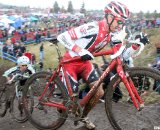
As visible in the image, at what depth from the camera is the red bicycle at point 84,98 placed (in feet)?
13.9

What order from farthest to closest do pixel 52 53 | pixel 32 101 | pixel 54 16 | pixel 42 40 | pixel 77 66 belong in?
pixel 54 16
pixel 42 40
pixel 52 53
pixel 32 101
pixel 77 66

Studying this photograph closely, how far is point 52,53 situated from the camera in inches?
1046

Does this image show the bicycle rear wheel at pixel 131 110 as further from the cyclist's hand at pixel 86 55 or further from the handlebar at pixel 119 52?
the cyclist's hand at pixel 86 55

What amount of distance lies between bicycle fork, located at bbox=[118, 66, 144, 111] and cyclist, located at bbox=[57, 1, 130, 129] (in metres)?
0.55

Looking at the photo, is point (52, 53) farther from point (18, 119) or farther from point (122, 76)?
point (122, 76)

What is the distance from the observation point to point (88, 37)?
4715mm

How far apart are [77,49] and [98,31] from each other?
17.5 inches

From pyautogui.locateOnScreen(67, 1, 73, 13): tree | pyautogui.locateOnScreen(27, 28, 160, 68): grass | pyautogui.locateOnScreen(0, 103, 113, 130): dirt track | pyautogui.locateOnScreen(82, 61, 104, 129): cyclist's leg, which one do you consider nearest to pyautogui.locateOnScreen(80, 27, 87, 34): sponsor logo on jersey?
pyautogui.locateOnScreen(82, 61, 104, 129): cyclist's leg

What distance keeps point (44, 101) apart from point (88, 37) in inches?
61.2

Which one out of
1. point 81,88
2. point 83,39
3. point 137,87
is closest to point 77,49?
point 83,39

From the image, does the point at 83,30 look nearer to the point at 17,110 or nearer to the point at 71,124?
the point at 71,124

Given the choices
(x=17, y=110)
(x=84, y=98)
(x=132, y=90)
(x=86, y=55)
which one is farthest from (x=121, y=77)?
(x=17, y=110)

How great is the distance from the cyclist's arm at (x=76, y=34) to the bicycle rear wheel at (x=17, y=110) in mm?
1997

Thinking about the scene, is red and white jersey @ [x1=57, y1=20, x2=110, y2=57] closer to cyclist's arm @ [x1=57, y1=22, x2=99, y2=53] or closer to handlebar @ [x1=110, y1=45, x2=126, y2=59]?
cyclist's arm @ [x1=57, y1=22, x2=99, y2=53]
